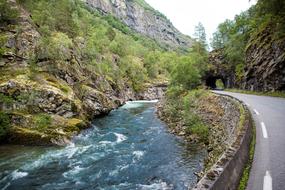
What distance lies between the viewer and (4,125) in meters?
26.1

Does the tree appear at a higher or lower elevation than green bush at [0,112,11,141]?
higher

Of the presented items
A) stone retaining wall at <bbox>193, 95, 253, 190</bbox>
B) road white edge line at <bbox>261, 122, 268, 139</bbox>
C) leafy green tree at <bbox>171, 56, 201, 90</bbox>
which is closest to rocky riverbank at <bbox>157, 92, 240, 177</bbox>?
road white edge line at <bbox>261, 122, 268, 139</bbox>

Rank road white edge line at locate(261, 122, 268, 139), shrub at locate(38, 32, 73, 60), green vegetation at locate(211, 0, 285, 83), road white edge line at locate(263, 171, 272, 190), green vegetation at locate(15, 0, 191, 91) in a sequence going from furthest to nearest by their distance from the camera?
green vegetation at locate(15, 0, 191, 91)
shrub at locate(38, 32, 73, 60)
green vegetation at locate(211, 0, 285, 83)
road white edge line at locate(261, 122, 268, 139)
road white edge line at locate(263, 171, 272, 190)

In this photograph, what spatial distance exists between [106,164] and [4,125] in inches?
461

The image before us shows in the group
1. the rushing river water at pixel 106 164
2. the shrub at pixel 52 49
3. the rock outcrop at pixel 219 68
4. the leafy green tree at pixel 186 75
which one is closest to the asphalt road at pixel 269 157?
the rushing river water at pixel 106 164

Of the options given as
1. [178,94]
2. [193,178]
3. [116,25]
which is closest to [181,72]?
[178,94]

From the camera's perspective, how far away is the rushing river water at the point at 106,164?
1725 cm

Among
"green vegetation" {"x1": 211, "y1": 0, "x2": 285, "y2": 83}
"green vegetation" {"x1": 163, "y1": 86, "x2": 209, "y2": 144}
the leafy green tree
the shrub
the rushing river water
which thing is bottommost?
the rushing river water

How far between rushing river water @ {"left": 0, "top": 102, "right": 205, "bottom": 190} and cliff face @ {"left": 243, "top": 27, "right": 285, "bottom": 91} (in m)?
17.0

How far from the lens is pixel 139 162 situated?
21406 mm

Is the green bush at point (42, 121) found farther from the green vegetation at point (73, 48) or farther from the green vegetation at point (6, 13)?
the green vegetation at point (6, 13)

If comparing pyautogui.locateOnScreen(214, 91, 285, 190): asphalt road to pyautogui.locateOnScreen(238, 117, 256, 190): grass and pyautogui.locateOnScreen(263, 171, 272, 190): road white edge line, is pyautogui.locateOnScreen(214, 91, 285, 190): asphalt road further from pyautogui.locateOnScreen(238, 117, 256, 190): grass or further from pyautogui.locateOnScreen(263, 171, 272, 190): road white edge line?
pyautogui.locateOnScreen(238, 117, 256, 190): grass

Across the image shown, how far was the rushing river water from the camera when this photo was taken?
1725 centimetres

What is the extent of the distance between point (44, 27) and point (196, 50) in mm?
42100
